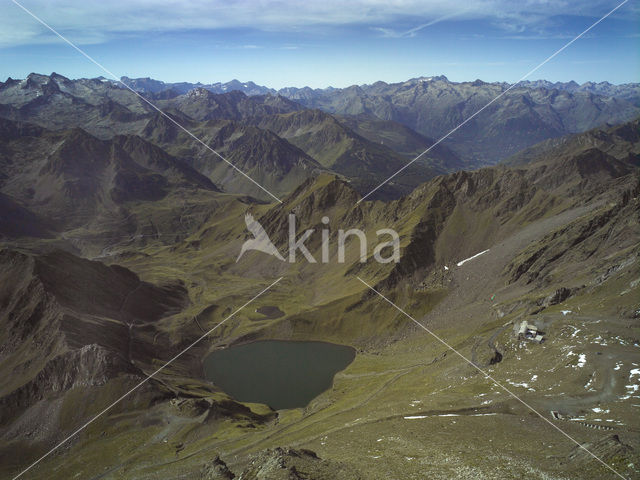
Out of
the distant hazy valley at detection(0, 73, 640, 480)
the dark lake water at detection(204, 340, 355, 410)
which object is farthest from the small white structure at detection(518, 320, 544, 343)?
the dark lake water at detection(204, 340, 355, 410)

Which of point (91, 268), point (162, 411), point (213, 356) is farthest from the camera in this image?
point (91, 268)

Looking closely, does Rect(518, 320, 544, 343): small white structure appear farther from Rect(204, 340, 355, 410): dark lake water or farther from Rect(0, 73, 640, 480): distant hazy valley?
Rect(204, 340, 355, 410): dark lake water

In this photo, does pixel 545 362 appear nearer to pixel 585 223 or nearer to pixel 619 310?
pixel 619 310

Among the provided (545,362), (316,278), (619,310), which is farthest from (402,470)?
(316,278)

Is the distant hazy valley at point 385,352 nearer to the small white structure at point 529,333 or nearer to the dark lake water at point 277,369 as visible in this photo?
the small white structure at point 529,333

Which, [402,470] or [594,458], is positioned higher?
[594,458]

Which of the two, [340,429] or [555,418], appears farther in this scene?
[340,429]

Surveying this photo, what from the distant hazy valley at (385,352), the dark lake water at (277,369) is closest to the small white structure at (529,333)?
the distant hazy valley at (385,352)

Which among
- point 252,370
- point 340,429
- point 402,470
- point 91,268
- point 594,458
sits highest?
point 91,268
